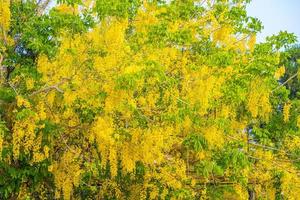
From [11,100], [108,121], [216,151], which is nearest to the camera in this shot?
[108,121]

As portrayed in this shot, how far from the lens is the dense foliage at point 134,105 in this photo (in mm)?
7051

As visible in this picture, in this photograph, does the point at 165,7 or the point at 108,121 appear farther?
the point at 165,7

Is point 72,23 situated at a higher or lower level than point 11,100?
higher

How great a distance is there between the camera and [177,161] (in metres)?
7.88

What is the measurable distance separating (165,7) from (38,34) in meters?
2.05

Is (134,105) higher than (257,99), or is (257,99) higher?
(257,99)

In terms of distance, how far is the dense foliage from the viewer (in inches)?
278

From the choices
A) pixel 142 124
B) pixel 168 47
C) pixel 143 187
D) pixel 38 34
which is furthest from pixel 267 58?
pixel 38 34

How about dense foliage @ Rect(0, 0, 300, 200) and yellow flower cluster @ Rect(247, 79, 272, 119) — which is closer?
dense foliage @ Rect(0, 0, 300, 200)

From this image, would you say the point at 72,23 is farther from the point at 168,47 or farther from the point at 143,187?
the point at 143,187

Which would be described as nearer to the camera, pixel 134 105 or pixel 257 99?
pixel 134 105

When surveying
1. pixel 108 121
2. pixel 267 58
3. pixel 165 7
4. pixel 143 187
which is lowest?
pixel 143 187

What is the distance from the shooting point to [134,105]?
6.74m

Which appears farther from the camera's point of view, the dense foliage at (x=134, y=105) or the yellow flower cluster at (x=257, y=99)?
the yellow flower cluster at (x=257, y=99)
